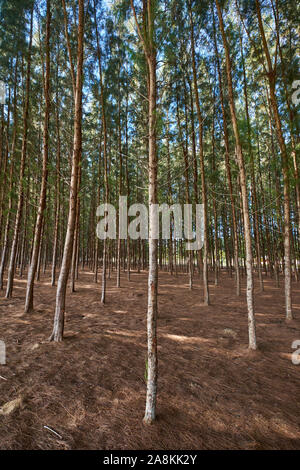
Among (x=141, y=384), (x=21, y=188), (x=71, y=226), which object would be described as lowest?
(x=141, y=384)

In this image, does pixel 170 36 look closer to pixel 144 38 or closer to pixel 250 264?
pixel 144 38

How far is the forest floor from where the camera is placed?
2490 millimetres

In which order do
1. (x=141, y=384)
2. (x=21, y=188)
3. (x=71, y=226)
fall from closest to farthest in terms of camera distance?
(x=141, y=384), (x=71, y=226), (x=21, y=188)

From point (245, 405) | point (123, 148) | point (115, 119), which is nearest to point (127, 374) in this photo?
point (245, 405)

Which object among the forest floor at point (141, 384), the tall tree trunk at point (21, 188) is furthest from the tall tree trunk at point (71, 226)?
the tall tree trunk at point (21, 188)

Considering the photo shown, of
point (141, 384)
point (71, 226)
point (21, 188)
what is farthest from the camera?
point (21, 188)

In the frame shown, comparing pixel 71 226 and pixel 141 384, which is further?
pixel 71 226

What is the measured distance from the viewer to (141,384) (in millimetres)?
3551

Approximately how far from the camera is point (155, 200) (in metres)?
3.03

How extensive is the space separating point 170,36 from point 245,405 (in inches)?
238

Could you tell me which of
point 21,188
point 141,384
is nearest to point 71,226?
point 141,384

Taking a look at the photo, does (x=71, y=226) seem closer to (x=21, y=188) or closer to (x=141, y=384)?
(x=141, y=384)

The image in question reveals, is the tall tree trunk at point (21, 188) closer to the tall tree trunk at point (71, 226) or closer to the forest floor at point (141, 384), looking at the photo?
the forest floor at point (141, 384)

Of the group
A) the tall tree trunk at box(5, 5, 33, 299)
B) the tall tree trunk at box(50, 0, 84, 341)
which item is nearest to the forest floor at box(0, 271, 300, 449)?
the tall tree trunk at box(50, 0, 84, 341)
